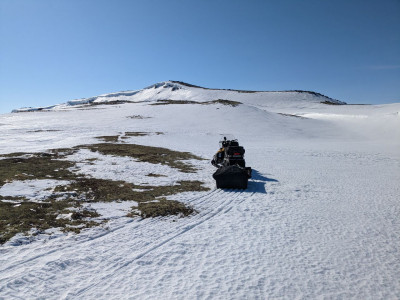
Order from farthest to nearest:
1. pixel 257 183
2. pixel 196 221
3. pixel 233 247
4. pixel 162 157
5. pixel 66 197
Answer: pixel 162 157, pixel 257 183, pixel 66 197, pixel 196 221, pixel 233 247

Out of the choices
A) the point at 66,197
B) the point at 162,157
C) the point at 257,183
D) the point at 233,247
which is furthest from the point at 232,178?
the point at 162,157

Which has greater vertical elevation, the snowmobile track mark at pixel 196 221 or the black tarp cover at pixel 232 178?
the black tarp cover at pixel 232 178

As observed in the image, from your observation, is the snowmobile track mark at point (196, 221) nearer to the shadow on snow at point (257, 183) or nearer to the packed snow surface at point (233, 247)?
the packed snow surface at point (233, 247)

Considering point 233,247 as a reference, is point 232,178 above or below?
above

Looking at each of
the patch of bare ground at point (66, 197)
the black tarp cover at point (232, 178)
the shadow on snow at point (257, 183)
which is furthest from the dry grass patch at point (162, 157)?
the black tarp cover at point (232, 178)

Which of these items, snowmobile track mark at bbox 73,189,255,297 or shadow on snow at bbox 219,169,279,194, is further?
shadow on snow at bbox 219,169,279,194

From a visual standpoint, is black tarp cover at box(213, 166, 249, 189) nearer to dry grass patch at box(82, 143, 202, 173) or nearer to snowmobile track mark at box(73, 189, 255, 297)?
snowmobile track mark at box(73, 189, 255, 297)

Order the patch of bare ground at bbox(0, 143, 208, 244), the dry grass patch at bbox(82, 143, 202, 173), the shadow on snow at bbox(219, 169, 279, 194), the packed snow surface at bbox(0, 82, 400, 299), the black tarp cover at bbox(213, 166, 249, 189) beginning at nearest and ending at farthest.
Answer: the packed snow surface at bbox(0, 82, 400, 299)
the patch of bare ground at bbox(0, 143, 208, 244)
the black tarp cover at bbox(213, 166, 249, 189)
the shadow on snow at bbox(219, 169, 279, 194)
the dry grass patch at bbox(82, 143, 202, 173)

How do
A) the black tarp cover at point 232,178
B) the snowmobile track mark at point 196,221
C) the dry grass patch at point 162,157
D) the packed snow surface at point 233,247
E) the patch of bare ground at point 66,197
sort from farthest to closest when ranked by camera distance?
1. the dry grass patch at point 162,157
2. the black tarp cover at point 232,178
3. the patch of bare ground at point 66,197
4. the snowmobile track mark at point 196,221
5. the packed snow surface at point 233,247

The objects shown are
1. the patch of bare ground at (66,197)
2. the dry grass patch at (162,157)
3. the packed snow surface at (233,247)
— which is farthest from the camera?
the dry grass patch at (162,157)

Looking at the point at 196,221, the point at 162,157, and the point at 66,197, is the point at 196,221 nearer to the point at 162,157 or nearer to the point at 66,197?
the point at 66,197

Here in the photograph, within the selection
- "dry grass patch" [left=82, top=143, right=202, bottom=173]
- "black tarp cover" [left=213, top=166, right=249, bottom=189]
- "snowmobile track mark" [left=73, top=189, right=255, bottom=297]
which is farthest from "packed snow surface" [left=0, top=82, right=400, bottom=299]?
"dry grass patch" [left=82, top=143, right=202, bottom=173]

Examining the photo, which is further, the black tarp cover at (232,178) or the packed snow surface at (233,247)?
the black tarp cover at (232,178)

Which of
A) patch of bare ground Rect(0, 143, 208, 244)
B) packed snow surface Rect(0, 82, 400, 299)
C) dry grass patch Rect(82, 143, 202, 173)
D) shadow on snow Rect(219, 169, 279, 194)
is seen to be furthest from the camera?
dry grass patch Rect(82, 143, 202, 173)
